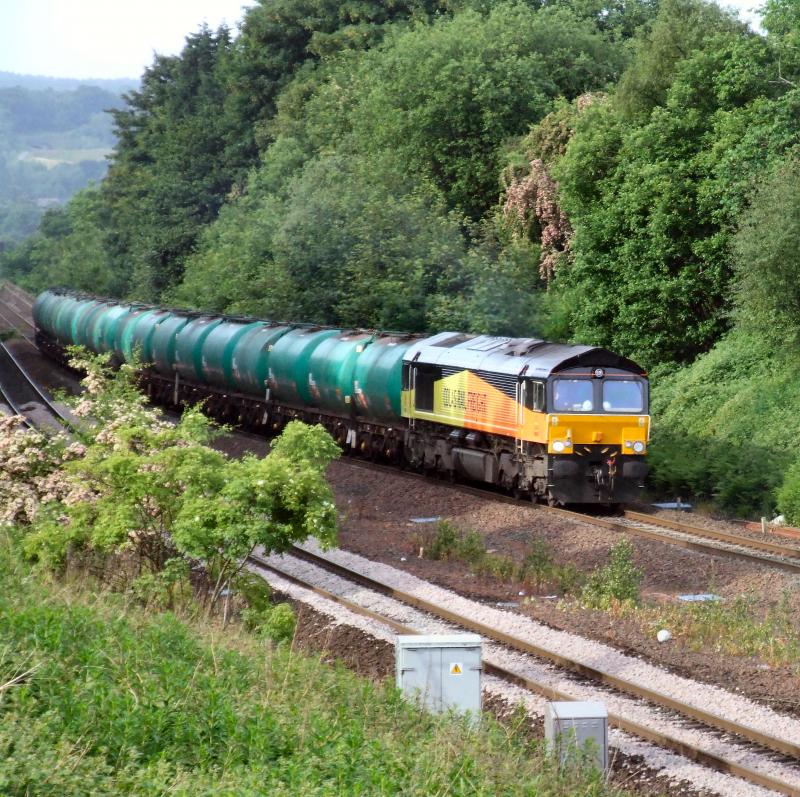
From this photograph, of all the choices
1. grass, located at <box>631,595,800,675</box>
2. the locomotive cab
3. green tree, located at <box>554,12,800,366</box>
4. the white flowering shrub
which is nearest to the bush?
grass, located at <box>631,595,800,675</box>

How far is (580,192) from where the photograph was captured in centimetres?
3819

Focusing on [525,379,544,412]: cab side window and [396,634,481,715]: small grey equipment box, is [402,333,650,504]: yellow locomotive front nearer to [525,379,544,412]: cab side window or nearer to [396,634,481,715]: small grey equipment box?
[525,379,544,412]: cab side window

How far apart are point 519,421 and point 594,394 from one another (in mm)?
1514

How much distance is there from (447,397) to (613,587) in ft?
34.4

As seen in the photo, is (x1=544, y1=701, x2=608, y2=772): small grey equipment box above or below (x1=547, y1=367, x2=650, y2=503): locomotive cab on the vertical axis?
below

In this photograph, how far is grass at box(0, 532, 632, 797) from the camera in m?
8.11

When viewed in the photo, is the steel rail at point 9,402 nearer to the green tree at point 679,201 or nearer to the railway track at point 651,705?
the green tree at point 679,201

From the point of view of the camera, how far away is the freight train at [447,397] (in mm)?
23344

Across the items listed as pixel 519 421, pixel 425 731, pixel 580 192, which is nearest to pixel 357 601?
pixel 425 731

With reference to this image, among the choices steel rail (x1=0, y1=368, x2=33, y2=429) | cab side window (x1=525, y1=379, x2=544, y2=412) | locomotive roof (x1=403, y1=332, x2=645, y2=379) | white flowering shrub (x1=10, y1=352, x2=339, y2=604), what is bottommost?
steel rail (x1=0, y1=368, x2=33, y2=429)

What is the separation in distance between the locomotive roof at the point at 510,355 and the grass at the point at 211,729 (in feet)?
41.3

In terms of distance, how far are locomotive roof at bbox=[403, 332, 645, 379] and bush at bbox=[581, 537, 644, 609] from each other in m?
6.61

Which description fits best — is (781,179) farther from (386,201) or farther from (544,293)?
(386,201)

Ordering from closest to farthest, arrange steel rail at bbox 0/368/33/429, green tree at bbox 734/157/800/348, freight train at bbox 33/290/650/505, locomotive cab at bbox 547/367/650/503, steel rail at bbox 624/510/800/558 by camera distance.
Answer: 1. steel rail at bbox 624/510/800/558
2. locomotive cab at bbox 547/367/650/503
3. freight train at bbox 33/290/650/505
4. green tree at bbox 734/157/800/348
5. steel rail at bbox 0/368/33/429
